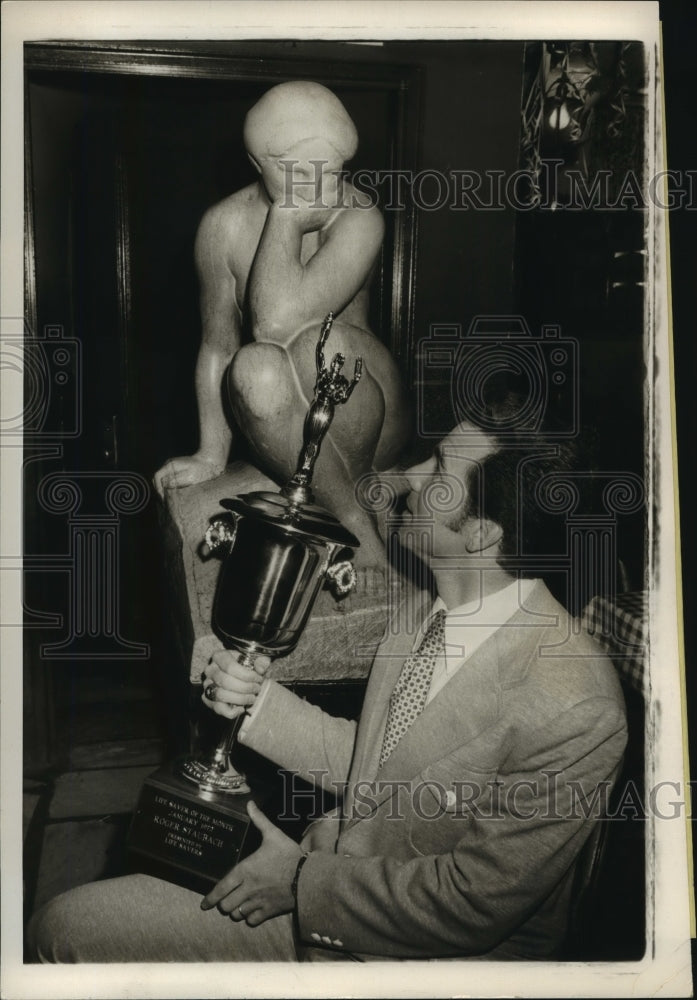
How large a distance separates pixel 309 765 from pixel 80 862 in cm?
49

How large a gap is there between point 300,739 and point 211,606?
1.01 ft

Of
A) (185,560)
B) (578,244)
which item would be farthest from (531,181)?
(185,560)

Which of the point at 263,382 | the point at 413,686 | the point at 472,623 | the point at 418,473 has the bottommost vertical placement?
the point at 413,686

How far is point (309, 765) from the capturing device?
6.14 ft

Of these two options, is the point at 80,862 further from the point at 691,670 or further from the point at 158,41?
the point at 158,41

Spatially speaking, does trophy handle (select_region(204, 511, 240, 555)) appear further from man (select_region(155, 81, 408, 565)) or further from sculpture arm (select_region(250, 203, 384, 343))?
sculpture arm (select_region(250, 203, 384, 343))

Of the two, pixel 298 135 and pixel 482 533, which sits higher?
pixel 298 135

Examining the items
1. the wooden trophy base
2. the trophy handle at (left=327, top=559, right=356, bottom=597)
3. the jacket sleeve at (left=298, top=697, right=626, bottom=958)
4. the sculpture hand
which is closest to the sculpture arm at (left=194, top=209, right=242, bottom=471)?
the sculpture hand

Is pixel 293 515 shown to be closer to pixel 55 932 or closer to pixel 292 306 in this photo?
pixel 292 306

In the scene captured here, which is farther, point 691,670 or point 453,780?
point 691,670

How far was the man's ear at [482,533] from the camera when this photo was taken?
6.11 feet

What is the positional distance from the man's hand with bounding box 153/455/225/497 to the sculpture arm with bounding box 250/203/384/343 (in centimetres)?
27

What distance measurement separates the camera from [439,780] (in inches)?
72.2

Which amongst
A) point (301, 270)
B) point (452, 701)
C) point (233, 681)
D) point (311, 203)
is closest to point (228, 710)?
point (233, 681)
